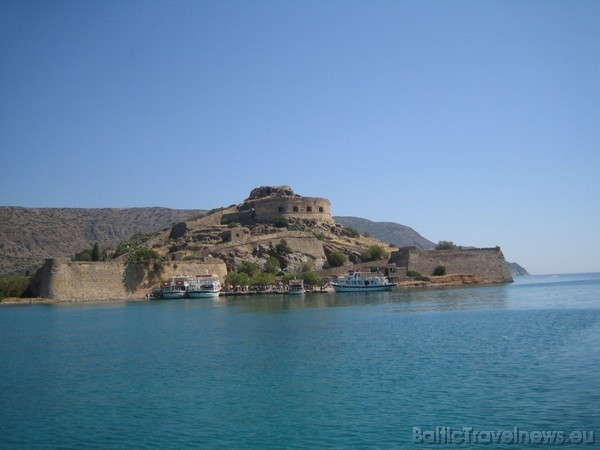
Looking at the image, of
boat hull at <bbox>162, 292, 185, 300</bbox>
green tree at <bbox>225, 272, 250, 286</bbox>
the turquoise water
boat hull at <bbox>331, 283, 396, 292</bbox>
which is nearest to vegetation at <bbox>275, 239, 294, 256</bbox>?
green tree at <bbox>225, 272, 250, 286</bbox>

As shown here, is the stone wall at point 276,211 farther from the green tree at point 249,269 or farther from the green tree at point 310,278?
the green tree at point 310,278

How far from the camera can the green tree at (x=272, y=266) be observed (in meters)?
47.2

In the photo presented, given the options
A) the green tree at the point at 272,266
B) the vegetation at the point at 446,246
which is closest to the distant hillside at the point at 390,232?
the vegetation at the point at 446,246

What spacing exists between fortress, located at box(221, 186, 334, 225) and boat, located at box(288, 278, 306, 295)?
44.1 ft

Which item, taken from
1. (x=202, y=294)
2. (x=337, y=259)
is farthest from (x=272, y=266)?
(x=202, y=294)

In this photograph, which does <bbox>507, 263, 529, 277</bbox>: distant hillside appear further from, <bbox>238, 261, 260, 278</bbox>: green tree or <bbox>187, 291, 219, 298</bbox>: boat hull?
<bbox>187, 291, 219, 298</bbox>: boat hull

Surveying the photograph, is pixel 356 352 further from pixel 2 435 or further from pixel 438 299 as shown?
pixel 438 299

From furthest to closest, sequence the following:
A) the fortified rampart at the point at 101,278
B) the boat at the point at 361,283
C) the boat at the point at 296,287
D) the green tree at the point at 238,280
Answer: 1. the green tree at the point at 238,280
2. the boat at the point at 361,283
3. the boat at the point at 296,287
4. the fortified rampart at the point at 101,278

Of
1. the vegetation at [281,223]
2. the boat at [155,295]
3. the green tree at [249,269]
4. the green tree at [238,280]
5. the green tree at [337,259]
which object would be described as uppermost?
the vegetation at [281,223]

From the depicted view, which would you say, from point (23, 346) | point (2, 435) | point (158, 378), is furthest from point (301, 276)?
point (2, 435)

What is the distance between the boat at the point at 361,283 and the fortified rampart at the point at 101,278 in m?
9.83

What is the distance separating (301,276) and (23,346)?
92.6 ft

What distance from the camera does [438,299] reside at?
3419 centimetres

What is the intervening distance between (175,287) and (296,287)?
8273mm
